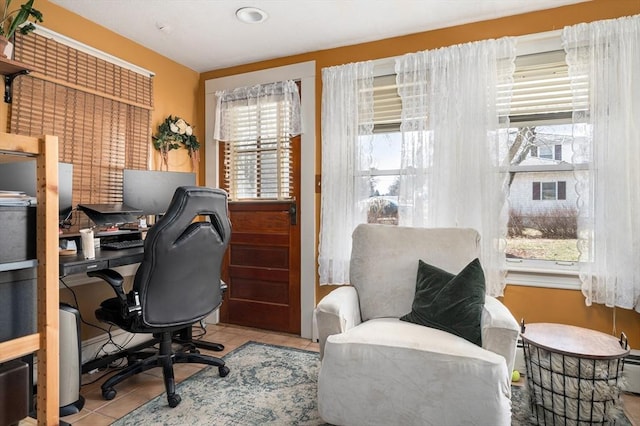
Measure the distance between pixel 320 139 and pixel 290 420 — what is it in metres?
2.09

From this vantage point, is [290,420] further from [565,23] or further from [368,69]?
[565,23]

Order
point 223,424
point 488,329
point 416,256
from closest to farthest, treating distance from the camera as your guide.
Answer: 1. point 488,329
2. point 223,424
3. point 416,256

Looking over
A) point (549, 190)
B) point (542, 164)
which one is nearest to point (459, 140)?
point (542, 164)

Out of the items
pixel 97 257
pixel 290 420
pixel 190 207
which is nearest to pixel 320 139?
pixel 190 207

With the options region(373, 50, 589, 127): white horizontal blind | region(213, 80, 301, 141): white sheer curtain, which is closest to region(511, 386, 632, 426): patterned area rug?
region(373, 50, 589, 127): white horizontal blind

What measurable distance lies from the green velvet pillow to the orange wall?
0.82 metres

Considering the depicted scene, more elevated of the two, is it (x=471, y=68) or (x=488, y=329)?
(x=471, y=68)

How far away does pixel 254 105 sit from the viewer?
3330 mm

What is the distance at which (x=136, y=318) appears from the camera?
6.45ft

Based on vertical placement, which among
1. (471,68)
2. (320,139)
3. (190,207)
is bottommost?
(190,207)

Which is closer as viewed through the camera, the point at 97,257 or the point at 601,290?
the point at 97,257

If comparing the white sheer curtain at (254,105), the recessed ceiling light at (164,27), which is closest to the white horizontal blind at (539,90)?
the white sheer curtain at (254,105)

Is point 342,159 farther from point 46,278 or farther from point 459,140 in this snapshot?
point 46,278

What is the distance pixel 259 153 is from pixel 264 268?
104 centimetres
